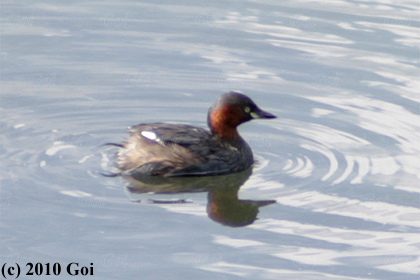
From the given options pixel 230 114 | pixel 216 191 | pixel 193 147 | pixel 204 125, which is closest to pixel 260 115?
pixel 230 114

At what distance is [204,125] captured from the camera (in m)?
11.4

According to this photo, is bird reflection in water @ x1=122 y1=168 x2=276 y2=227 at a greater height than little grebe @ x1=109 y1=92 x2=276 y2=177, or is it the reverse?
little grebe @ x1=109 y1=92 x2=276 y2=177

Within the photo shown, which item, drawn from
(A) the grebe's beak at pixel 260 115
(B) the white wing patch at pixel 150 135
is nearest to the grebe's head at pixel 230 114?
(A) the grebe's beak at pixel 260 115

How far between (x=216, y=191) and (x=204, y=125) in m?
1.55

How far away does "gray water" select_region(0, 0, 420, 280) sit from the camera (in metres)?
8.46

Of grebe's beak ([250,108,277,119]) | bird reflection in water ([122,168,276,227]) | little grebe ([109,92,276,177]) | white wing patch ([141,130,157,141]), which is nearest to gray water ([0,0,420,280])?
bird reflection in water ([122,168,276,227])

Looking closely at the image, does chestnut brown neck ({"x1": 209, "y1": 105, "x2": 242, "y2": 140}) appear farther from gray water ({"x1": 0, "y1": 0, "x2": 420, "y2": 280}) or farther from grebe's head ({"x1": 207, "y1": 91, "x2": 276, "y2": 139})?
gray water ({"x1": 0, "y1": 0, "x2": 420, "y2": 280})

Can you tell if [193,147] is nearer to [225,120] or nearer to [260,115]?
[225,120]

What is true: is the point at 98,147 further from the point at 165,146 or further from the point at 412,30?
the point at 412,30

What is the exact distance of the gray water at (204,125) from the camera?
27.8 ft

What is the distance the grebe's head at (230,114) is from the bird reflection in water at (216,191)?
0.45 meters

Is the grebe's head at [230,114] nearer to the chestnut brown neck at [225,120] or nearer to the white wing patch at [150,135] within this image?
the chestnut brown neck at [225,120]

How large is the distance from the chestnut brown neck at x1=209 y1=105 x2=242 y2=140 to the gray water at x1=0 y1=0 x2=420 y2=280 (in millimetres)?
424

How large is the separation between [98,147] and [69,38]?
10.9 feet
